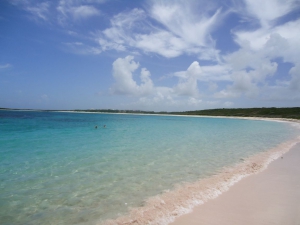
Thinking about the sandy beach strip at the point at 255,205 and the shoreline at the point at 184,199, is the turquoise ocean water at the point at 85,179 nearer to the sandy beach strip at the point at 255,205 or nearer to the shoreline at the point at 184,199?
the shoreline at the point at 184,199

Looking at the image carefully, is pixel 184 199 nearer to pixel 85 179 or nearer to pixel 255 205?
pixel 255 205

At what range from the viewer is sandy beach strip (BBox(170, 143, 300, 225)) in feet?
15.4

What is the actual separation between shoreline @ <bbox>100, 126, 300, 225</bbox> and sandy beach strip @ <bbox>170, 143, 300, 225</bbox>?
18cm

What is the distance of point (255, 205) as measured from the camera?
543 cm

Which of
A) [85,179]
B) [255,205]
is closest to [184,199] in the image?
[255,205]

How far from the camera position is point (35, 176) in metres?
7.96

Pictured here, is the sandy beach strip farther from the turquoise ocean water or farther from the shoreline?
the turquoise ocean water

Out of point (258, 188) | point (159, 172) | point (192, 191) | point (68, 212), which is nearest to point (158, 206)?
point (192, 191)

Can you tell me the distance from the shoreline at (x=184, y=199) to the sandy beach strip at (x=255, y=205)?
0.59 ft

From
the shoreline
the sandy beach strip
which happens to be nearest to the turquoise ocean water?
the shoreline

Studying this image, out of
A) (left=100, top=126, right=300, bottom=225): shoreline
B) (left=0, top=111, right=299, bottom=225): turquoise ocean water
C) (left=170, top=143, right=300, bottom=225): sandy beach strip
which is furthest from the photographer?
(left=0, top=111, right=299, bottom=225): turquoise ocean water

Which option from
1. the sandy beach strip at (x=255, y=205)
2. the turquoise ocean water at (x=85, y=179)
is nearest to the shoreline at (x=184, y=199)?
the sandy beach strip at (x=255, y=205)

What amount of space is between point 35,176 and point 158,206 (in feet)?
18.2

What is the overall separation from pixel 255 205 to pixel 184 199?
1.97 meters
